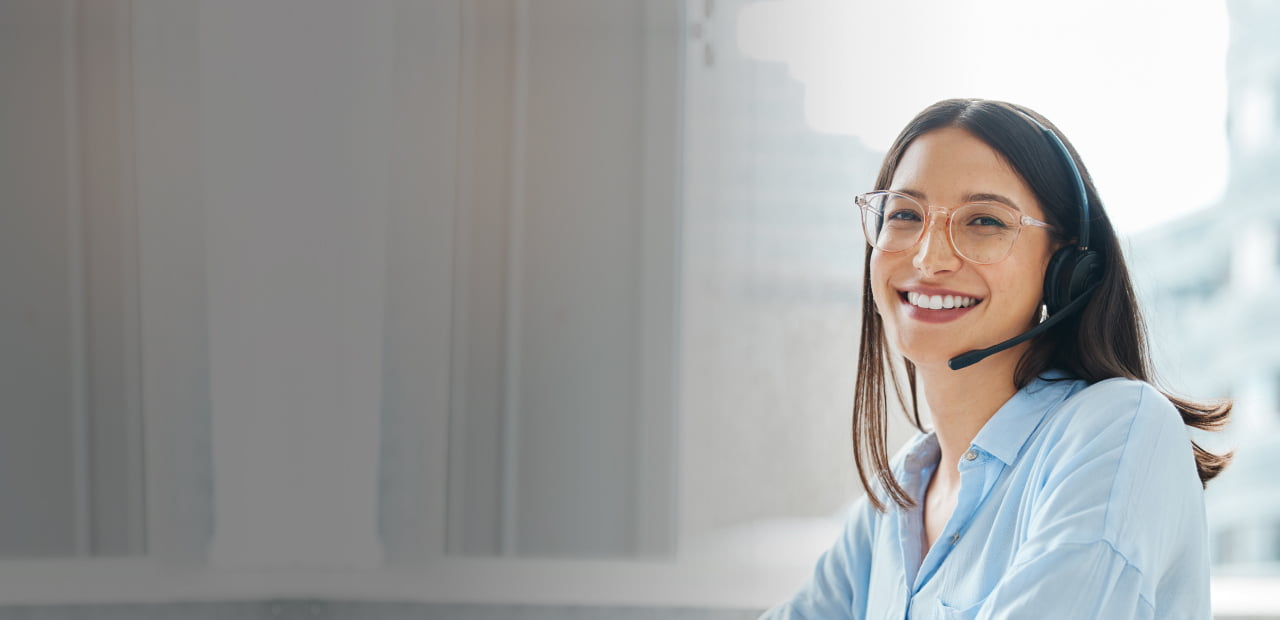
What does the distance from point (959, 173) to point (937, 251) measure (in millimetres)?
80

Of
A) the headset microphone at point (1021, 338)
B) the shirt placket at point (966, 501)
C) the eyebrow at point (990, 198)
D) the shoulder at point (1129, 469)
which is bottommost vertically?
the shirt placket at point (966, 501)

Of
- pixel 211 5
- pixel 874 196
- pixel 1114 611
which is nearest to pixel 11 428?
pixel 211 5

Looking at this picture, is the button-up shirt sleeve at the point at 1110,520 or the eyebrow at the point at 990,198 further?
the eyebrow at the point at 990,198

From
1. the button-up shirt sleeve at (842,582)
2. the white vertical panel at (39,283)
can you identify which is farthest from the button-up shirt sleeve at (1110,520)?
the white vertical panel at (39,283)

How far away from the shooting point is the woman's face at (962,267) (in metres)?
0.92

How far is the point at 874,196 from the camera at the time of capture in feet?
3.29

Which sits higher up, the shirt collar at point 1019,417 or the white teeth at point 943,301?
the white teeth at point 943,301

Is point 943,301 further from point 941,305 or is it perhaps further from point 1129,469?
point 1129,469

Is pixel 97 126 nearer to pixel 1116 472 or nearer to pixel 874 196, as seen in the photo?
pixel 874 196

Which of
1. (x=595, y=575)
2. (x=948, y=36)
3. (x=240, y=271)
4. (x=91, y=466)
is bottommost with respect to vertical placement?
(x=595, y=575)

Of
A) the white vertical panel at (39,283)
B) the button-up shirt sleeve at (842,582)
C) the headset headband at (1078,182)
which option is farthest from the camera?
the white vertical panel at (39,283)

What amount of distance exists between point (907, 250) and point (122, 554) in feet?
4.23

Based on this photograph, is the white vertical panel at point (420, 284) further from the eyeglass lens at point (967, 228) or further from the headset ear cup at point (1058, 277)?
the headset ear cup at point (1058, 277)

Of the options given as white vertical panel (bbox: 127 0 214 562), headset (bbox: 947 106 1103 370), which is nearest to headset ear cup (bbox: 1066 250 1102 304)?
headset (bbox: 947 106 1103 370)
